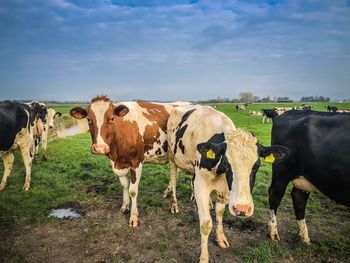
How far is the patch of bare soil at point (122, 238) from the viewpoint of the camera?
4934mm

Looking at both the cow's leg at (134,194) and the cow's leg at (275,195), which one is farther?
the cow's leg at (134,194)

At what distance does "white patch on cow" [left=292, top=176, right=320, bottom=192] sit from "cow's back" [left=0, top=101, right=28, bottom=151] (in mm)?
7218

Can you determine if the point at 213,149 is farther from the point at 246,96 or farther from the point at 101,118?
the point at 246,96

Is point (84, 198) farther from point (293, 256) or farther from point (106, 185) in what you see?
point (293, 256)

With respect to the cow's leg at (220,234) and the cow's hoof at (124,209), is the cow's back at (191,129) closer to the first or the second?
the cow's leg at (220,234)

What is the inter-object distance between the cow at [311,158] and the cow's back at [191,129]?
1207 mm

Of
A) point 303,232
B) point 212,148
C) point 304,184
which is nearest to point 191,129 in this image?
point 212,148

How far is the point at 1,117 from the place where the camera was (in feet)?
24.9

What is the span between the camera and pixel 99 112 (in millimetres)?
5715

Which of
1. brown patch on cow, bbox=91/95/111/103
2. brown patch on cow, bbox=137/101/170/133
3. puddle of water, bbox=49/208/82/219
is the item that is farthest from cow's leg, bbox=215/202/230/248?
puddle of water, bbox=49/208/82/219

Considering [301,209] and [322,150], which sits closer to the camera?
[322,150]

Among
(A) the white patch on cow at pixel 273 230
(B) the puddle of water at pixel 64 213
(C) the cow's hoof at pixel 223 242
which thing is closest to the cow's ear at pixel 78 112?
(B) the puddle of water at pixel 64 213

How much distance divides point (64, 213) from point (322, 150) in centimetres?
564

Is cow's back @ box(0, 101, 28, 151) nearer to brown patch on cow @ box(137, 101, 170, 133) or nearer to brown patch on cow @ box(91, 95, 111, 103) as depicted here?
brown patch on cow @ box(91, 95, 111, 103)
